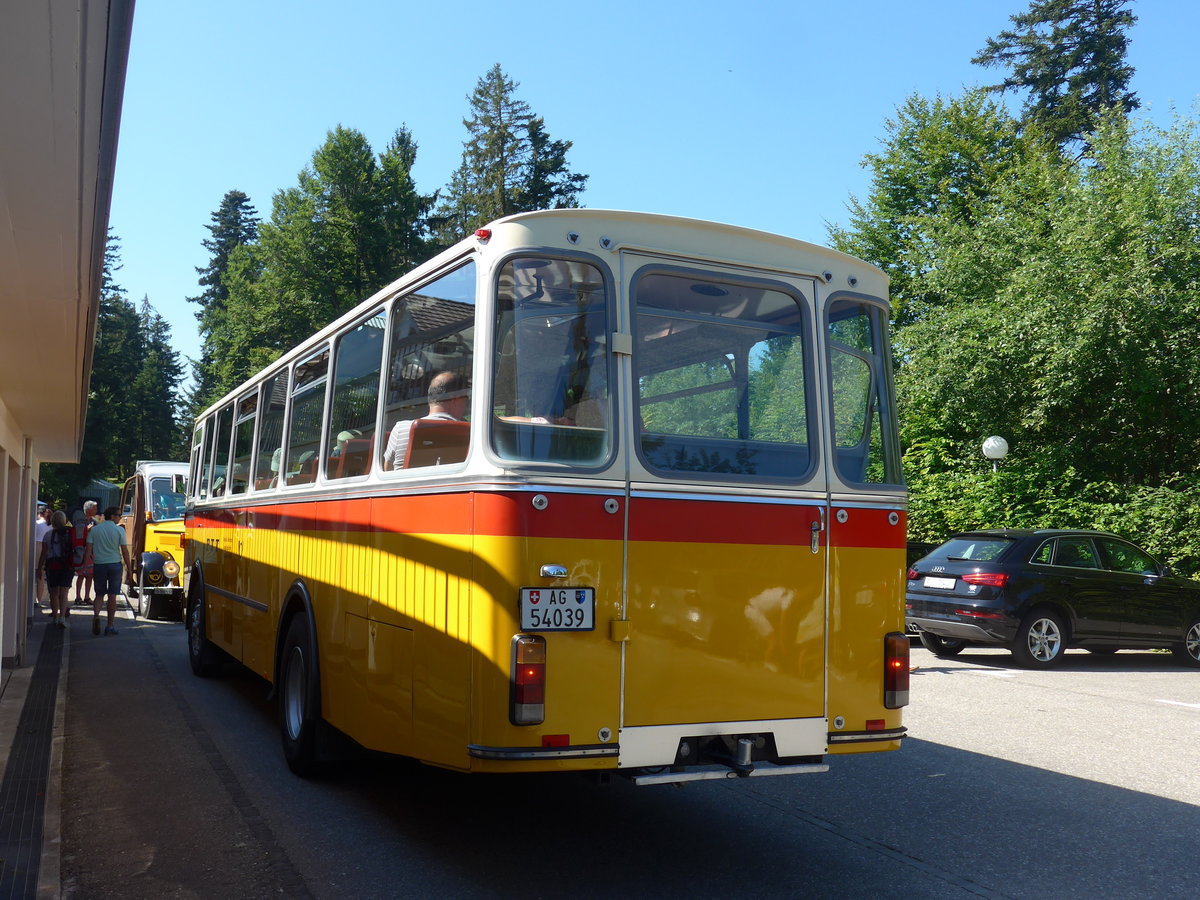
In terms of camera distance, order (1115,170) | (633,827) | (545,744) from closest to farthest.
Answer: (545,744)
(633,827)
(1115,170)

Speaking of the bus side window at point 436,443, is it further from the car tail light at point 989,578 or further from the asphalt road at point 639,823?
the car tail light at point 989,578

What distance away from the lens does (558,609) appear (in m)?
4.66

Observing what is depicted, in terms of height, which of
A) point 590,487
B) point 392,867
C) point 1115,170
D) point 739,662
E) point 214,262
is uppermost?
point 214,262

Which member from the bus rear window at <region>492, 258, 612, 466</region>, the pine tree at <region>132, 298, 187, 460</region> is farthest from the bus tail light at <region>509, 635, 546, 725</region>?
the pine tree at <region>132, 298, 187, 460</region>

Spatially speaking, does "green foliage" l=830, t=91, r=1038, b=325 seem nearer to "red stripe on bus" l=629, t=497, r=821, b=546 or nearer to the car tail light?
the car tail light

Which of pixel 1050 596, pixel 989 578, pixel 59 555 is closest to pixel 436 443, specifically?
pixel 989 578

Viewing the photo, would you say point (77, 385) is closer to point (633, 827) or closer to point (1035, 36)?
point (633, 827)

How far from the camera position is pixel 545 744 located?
4.61m

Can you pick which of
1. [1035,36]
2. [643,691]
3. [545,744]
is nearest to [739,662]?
[643,691]

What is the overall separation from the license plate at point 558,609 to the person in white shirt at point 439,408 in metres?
0.93

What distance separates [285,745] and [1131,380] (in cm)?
1657

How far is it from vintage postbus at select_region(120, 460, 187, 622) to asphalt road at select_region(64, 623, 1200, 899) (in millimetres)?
9605

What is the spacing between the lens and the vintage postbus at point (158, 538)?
18.4 m

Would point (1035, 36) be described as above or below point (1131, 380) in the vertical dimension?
above
